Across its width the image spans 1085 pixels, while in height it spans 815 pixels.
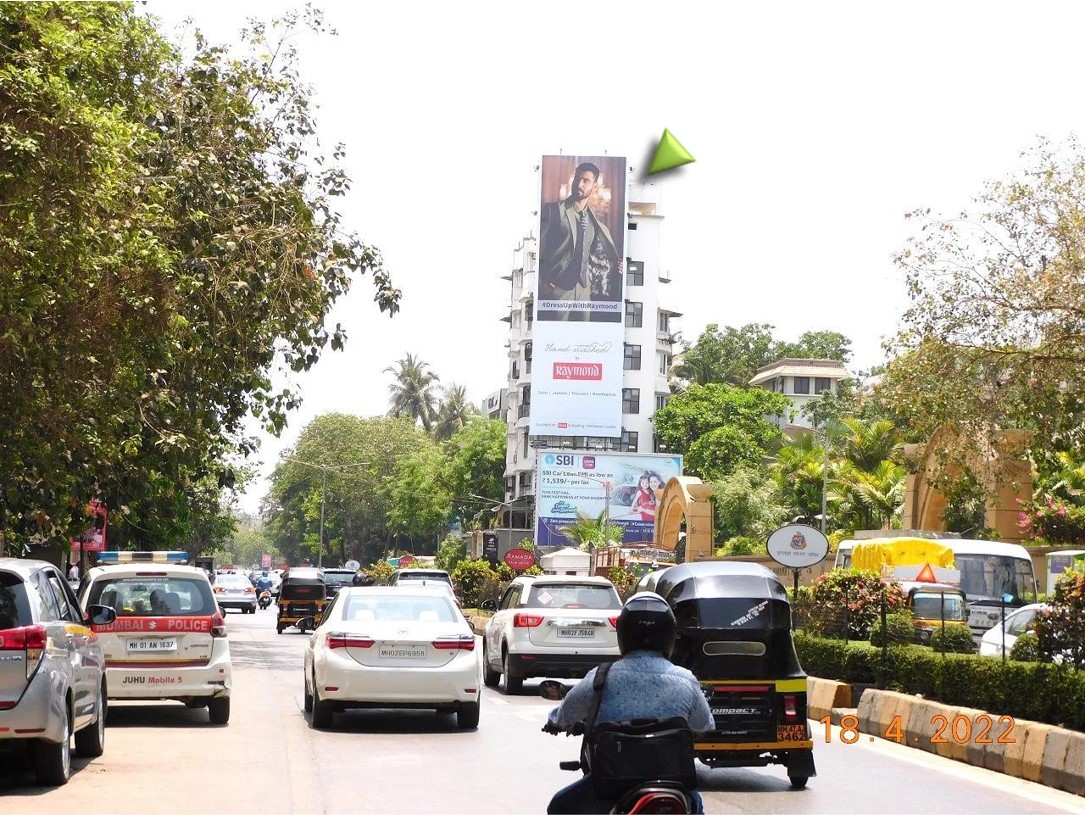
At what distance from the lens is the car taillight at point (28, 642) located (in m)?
10.3

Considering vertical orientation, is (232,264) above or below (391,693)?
above

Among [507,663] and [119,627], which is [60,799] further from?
[507,663]

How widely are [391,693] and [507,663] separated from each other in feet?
18.7

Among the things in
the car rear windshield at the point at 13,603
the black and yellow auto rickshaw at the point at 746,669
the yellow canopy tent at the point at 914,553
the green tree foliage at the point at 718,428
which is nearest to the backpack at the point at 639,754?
the black and yellow auto rickshaw at the point at 746,669

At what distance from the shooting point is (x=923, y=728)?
1514cm

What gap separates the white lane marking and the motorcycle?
6.18 metres

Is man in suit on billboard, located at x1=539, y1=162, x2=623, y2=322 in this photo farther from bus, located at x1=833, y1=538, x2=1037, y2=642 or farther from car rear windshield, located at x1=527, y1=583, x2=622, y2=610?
car rear windshield, located at x1=527, y1=583, x2=622, y2=610

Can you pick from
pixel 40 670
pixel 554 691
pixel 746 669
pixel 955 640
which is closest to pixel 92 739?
pixel 40 670

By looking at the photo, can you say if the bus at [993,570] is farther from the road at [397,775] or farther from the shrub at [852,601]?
the road at [397,775]

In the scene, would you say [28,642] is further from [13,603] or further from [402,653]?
[402,653]

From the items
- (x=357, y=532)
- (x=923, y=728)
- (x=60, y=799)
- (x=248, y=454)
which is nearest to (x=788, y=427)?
(x=357, y=532)

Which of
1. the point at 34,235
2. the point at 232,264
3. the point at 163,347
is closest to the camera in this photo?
the point at 34,235

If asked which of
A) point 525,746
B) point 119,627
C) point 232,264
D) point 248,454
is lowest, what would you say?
point 525,746

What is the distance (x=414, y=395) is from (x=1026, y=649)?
4333 inches
